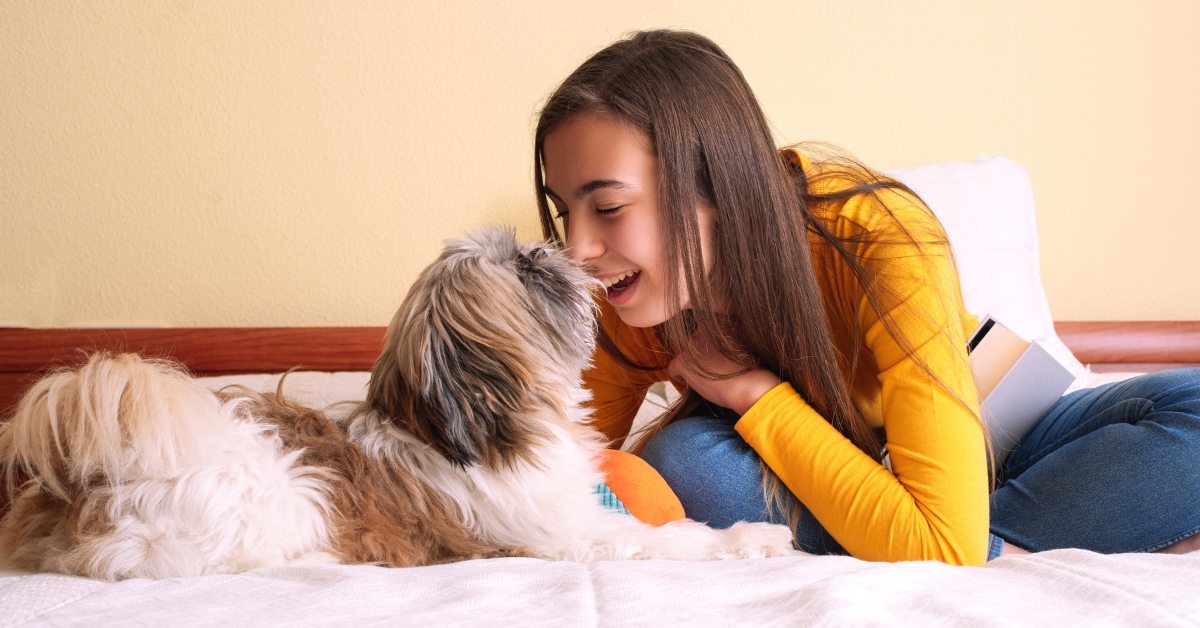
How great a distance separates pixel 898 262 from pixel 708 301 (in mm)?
314

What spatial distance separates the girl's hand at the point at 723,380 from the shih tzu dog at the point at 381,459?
238 millimetres

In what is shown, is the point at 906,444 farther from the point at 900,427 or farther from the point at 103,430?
the point at 103,430

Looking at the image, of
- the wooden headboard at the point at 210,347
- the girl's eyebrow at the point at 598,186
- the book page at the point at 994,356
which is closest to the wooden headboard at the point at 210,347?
the wooden headboard at the point at 210,347

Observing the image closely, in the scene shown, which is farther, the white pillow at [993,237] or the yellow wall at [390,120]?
the yellow wall at [390,120]

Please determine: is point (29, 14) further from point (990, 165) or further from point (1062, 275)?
point (1062, 275)

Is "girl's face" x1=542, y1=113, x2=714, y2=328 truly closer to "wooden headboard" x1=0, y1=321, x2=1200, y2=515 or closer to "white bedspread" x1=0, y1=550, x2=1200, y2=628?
"white bedspread" x1=0, y1=550, x2=1200, y2=628

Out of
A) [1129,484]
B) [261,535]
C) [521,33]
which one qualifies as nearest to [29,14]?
[521,33]

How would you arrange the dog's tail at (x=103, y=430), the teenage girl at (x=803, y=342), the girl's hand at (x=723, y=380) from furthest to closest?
1. the girl's hand at (x=723, y=380)
2. the teenage girl at (x=803, y=342)
3. the dog's tail at (x=103, y=430)

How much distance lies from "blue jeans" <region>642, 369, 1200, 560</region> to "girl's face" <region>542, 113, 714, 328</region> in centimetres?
28

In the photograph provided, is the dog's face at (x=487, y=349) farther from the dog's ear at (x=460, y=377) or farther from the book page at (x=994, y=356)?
the book page at (x=994, y=356)

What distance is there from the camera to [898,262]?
1325 mm

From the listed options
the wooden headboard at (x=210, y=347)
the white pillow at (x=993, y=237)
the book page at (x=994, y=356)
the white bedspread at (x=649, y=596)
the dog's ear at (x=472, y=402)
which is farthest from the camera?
the wooden headboard at (x=210, y=347)

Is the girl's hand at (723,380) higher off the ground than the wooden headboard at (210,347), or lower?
higher

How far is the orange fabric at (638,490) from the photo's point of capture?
1340mm
